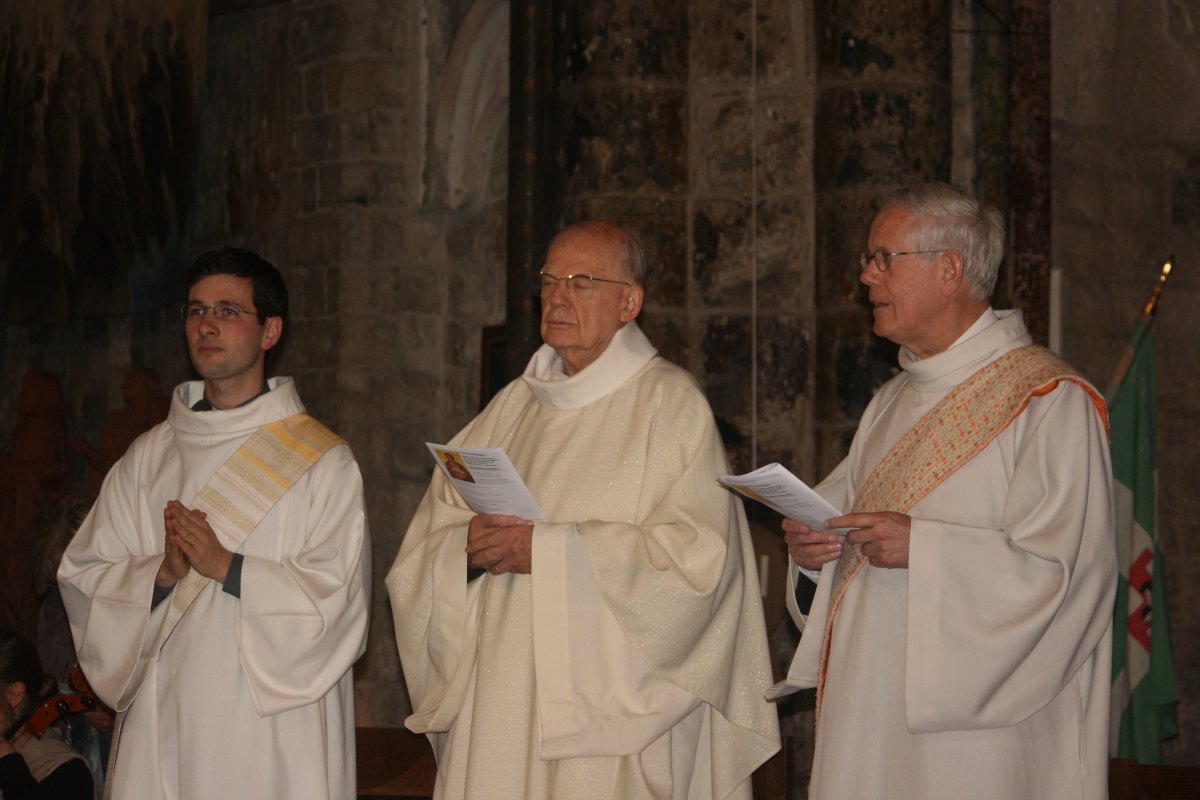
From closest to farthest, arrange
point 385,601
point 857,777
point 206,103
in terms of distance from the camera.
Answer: point 857,777 → point 385,601 → point 206,103

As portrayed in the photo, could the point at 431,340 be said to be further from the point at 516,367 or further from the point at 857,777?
the point at 857,777

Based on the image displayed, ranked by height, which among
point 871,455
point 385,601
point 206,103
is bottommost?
point 385,601

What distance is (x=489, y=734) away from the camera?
4.08 m

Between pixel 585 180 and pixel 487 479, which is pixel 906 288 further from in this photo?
pixel 585 180

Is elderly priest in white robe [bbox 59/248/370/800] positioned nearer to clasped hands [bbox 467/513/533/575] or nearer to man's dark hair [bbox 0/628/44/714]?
clasped hands [bbox 467/513/533/575]

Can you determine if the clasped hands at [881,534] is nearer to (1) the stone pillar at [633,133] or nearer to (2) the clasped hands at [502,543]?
(2) the clasped hands at [502,543]

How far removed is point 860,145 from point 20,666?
3.66 metres

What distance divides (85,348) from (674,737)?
29.2 ft

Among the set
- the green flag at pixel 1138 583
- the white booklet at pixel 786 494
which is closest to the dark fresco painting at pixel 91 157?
the green flag at pixel 1138 583

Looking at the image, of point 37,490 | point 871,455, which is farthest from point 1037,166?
point 37,490

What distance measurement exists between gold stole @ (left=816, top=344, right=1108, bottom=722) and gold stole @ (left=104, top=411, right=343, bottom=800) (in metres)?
1.42

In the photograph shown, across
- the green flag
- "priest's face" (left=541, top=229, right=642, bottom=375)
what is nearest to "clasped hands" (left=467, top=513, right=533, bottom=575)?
"priest's face" (left=541, top=229, right=642, bottom=375)

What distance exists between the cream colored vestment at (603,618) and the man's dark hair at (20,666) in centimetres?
124

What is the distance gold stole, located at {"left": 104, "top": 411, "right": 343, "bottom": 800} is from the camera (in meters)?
4.19
